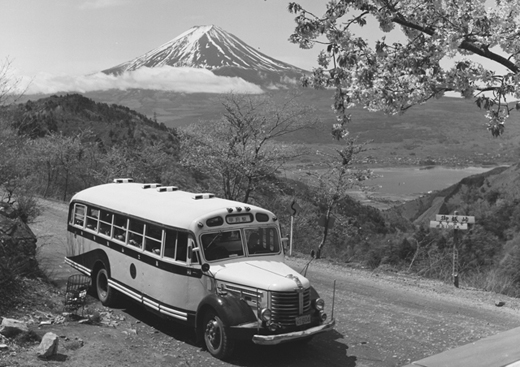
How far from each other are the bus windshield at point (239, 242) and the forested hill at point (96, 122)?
224 ft

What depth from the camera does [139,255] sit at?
37.8 feet

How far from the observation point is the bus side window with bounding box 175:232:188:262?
10.4 m

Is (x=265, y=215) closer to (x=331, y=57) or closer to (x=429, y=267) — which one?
(x=331, y=57)

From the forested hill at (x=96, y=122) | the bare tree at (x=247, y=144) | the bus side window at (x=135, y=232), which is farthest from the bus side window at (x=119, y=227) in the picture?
the forested hill at (x=96, y=122)

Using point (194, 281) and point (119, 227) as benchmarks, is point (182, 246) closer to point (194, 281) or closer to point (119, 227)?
point (194, 281)

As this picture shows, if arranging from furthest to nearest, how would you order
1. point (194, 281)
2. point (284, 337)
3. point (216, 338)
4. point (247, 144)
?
point (247, 144)
point (194, 281)
point (216, 338)
point (284, 337)

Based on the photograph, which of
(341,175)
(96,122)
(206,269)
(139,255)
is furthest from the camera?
(96,122)

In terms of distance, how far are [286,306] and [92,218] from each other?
6.26m

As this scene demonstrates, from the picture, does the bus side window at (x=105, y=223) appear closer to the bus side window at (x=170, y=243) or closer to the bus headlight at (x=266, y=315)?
the bus side window at (x=170, y=243)

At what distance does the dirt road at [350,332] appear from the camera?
957 centimetres

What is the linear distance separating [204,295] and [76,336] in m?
2.36

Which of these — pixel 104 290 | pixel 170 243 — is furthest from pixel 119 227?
pixel 170 243

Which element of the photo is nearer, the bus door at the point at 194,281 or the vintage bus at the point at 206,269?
the vintage bus at the point at 206,269

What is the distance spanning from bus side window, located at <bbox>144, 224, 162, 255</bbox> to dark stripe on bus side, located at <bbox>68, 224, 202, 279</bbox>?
0.14 metres
